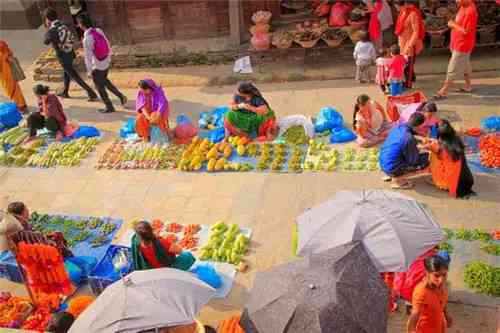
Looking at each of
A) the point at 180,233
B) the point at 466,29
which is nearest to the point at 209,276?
the point at 180,233

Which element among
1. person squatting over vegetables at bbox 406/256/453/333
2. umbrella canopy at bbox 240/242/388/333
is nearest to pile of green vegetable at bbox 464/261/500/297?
person squatting over vegetables at bbox 406/256/453/333

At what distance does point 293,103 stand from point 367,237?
5.79 m

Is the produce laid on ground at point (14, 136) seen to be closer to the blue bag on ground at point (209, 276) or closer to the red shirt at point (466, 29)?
the blue bag on ground at point (209, 276)

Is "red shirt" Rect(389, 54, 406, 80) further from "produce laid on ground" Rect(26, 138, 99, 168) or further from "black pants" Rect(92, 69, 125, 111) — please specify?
"produce laid on ground" Rect(26, 138, 99, 168)

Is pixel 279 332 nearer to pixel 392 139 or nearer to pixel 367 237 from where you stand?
pixel 367 237

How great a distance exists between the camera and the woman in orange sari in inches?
449

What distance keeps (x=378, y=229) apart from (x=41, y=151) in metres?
7.08

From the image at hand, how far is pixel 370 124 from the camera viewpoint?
932 cm

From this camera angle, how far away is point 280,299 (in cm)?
493

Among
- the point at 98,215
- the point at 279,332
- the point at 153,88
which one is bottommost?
the point at 98,215

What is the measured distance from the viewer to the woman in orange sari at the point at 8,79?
1141 cm

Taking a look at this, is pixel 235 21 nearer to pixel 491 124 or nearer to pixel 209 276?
pixel 491 124

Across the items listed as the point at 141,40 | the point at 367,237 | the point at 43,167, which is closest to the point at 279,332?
the point at 367,237

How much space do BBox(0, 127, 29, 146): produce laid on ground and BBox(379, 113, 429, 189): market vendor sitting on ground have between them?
6.76 metres
